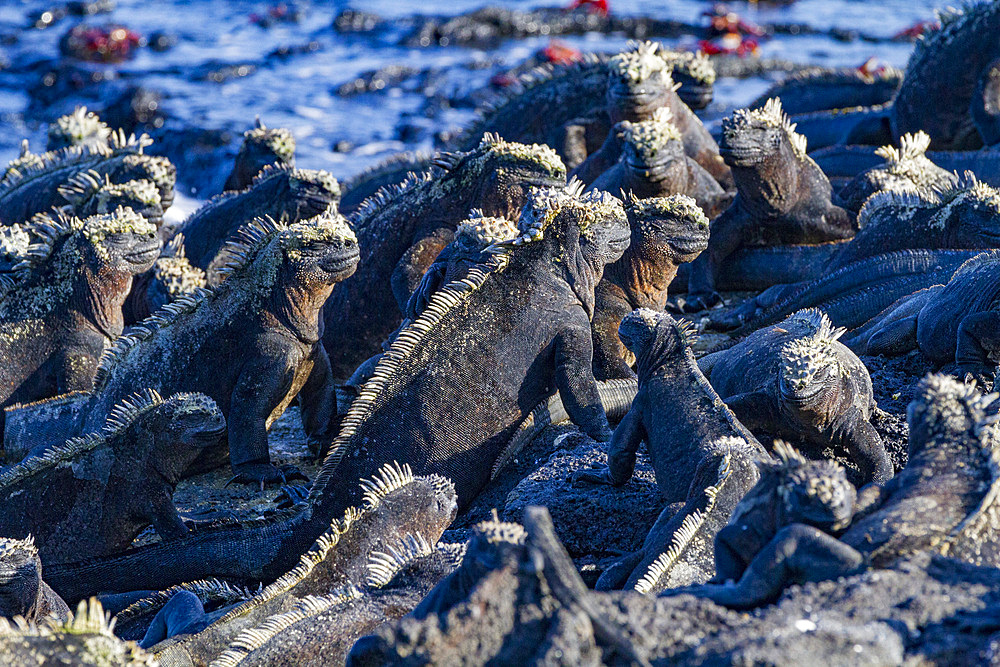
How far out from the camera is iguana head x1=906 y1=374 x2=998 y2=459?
3.17m

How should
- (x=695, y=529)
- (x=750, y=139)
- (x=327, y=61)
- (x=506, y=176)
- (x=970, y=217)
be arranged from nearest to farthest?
(x=695, y=529) → (x=970, y=217) → (x=506, y=176) → (x=750, y=139) → (x=327, y=61)

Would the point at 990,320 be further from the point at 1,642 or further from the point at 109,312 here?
the point at 109,312

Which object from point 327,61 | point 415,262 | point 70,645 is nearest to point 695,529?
point 70,645

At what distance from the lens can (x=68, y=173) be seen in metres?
8.30

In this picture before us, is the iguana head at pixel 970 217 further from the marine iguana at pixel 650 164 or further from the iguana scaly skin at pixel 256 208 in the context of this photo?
the iguana scaly skin at pixel 256 208

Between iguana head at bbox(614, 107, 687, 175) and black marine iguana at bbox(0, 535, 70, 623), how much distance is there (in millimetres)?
3479

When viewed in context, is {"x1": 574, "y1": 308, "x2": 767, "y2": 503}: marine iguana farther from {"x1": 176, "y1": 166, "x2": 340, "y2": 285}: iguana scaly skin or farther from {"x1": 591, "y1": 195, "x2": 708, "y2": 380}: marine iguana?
{"x1": 176, "y1": 166, "x2": 340, "y2": 285}: iguana scaly skin

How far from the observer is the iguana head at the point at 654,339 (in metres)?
4.46

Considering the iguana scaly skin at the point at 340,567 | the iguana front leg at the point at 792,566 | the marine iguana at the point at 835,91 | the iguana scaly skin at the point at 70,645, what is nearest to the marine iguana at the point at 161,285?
the iguana scaly skin at the point at 340,567

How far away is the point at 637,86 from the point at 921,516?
4721 millimetres

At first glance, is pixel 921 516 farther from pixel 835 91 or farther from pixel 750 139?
pixel 835 91

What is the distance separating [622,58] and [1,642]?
5.49 m

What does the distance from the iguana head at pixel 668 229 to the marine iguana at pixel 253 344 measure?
1210mm

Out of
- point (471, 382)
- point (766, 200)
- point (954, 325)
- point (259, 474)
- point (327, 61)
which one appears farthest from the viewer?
point (327, 61)
